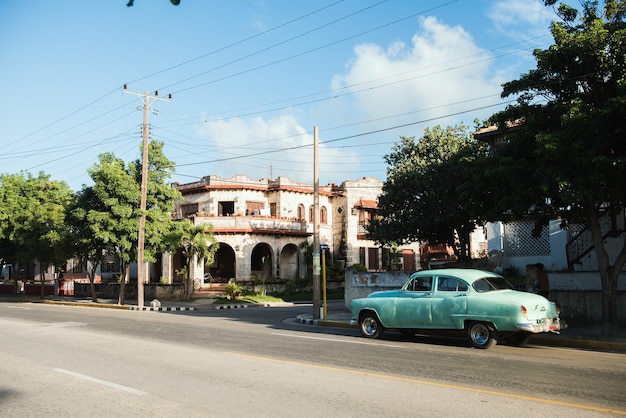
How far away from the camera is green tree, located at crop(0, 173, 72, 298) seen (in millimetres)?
34156

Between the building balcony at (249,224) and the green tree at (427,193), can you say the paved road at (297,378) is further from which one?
the building balcony at (249,224)

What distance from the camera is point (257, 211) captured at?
4119 cm

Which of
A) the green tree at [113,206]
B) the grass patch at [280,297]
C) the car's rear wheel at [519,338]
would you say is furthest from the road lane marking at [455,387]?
the grass patch at [280,297]

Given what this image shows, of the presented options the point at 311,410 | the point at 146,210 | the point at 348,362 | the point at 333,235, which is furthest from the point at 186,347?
the point at 333,235

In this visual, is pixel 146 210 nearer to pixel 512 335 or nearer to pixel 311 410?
pixel 512 335

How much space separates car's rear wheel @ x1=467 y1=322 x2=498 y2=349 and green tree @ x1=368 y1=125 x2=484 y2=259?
1042cm

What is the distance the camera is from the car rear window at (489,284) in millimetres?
12320

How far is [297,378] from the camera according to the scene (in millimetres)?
8242

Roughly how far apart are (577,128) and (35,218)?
111 feet

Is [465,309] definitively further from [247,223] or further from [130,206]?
Result: [247,223]

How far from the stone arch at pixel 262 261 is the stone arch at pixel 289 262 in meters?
1.01

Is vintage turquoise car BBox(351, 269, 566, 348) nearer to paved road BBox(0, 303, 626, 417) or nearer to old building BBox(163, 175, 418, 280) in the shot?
paved road BBox(0, 303, 626, 417)

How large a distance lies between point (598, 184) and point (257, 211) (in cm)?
3063

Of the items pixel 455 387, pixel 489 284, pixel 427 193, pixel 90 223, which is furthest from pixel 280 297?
pixel 455 387
